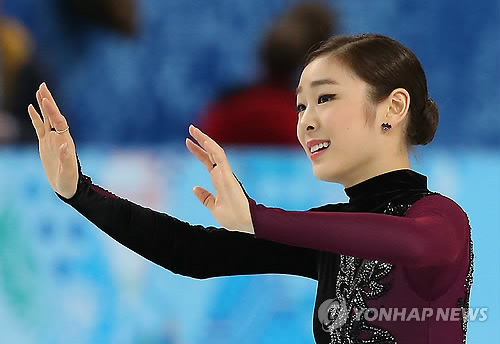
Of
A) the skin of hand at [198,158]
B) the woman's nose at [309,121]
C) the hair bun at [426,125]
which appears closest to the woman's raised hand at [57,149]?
the skin of hand at [198,158]

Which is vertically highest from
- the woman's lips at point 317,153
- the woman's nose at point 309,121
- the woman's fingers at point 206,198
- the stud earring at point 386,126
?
the stud earring at point 386,126

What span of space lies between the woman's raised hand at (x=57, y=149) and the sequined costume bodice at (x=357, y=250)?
38 millimetres

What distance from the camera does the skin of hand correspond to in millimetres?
1521

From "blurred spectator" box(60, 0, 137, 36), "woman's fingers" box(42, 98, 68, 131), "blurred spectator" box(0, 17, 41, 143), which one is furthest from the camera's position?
"blurred spectator" box(60, 0, 137, 36)

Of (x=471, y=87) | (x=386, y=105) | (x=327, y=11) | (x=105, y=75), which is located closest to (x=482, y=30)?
(x=471, y=87)

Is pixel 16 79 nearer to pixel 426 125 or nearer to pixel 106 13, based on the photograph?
pixel 106 13

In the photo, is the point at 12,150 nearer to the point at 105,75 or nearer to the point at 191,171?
the point at 191,171

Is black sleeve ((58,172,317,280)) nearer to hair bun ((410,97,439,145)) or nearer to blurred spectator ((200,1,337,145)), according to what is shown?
hair bun ((410,97,439,145))

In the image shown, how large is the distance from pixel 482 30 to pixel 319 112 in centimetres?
350

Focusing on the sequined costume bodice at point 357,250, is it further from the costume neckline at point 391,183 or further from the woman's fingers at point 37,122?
the woman's fingers at point 37,122

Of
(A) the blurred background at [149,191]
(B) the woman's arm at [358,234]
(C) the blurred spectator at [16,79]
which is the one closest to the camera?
(B) the woman's arm at [358,234]

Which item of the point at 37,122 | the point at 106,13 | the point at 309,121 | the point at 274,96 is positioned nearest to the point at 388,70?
the point at 309,121

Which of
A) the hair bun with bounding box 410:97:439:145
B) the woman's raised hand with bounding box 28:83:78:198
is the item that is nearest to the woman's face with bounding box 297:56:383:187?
the hair bun with bounding box 410:97:439:145

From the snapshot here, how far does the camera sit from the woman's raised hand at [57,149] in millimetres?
1813
